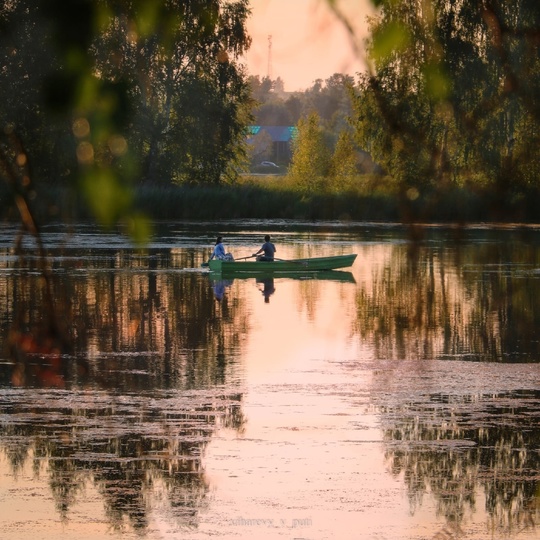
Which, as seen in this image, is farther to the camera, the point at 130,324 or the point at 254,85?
the point at 130,324

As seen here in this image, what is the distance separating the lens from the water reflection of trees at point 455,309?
67.2 ft

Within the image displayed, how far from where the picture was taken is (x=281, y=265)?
112ft

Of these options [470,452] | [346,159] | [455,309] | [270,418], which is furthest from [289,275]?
[346,159]

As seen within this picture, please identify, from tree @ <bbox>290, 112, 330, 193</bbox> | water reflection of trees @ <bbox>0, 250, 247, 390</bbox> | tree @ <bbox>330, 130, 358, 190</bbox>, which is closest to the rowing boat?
water reflection of trees @ <bbox>0, 250, 247, 390</bbox>

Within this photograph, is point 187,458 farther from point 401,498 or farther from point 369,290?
point 369,290

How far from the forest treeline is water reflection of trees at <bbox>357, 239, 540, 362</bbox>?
31.8 ft

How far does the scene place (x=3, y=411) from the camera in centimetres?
1443

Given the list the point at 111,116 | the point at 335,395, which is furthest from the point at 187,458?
the point at 111,116

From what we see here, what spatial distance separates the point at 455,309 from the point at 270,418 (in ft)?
41.2

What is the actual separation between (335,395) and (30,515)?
19.4ft

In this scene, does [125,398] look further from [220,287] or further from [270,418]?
[220,287]

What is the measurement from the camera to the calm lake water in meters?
10.7

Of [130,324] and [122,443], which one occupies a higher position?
[130,324]

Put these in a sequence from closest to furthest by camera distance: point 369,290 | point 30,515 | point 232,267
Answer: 1. point 30,515
2. point 369,290
3. point 232,267
